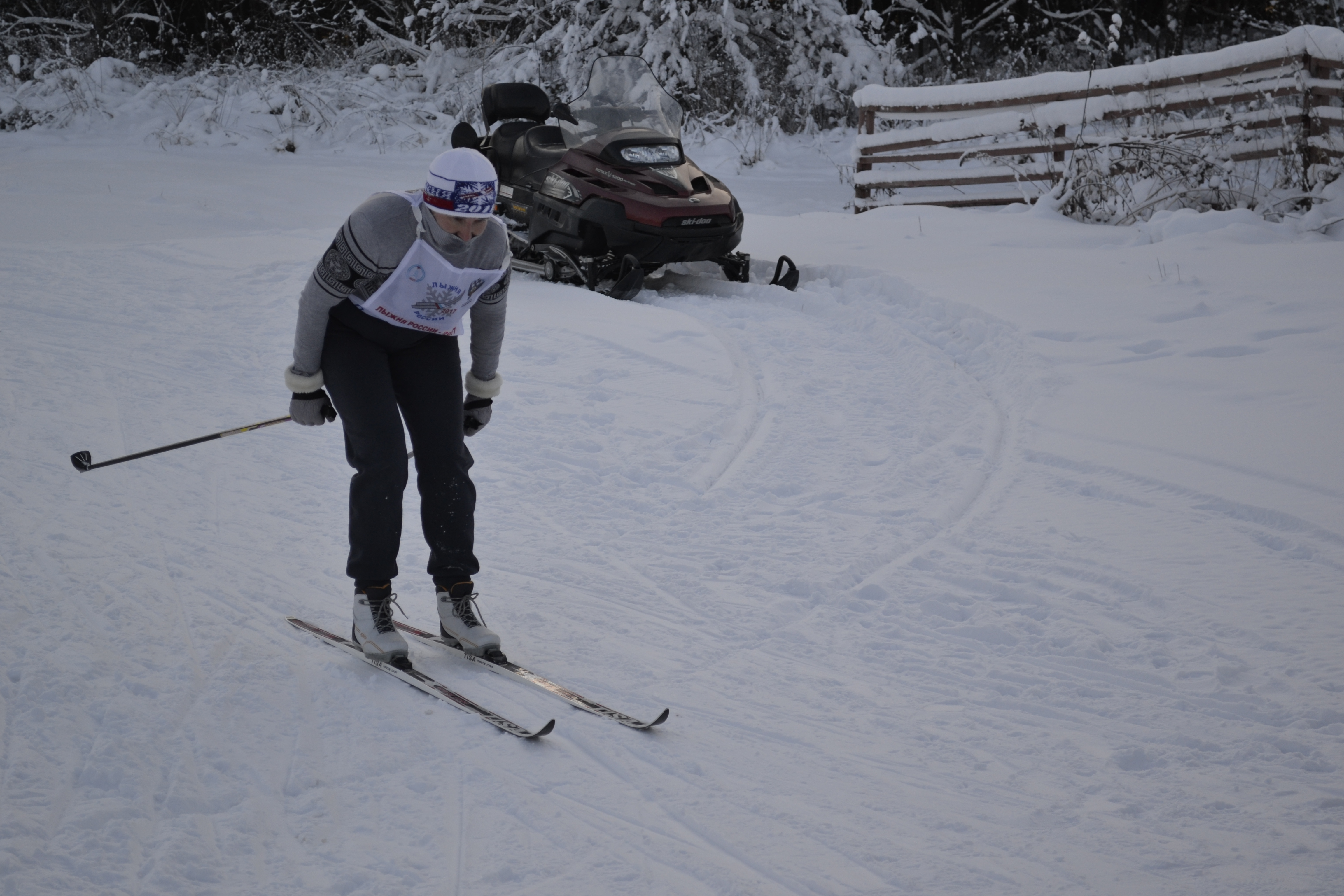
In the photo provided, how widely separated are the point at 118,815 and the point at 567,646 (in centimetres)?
133

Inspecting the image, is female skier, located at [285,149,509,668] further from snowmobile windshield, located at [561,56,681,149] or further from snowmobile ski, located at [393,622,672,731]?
snowmobile windshield, located at [561,56,681,149]

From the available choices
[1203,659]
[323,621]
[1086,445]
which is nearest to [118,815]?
[323,621]

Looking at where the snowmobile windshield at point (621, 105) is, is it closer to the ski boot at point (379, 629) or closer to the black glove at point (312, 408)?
the black glove at point (312, 408)

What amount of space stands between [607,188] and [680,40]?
7707mm

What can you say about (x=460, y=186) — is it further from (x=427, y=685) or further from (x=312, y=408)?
(x=427, y=685)

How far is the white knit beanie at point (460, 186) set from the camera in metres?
2.88

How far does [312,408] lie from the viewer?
3.17 m

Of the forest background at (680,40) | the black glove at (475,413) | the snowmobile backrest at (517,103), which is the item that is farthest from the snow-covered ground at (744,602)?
the forest background at (680,40)

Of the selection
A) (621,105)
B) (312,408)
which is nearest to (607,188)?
(621,105)

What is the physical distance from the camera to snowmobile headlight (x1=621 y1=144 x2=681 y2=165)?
766 centimetres

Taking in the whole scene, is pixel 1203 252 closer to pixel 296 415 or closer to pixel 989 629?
pixel 989 629

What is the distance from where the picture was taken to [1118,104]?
9.22 m

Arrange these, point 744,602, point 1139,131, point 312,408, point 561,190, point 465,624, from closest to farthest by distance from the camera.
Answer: point 312,408 < point 465,624 < point 744,602 < point 561,190 < point 1139,131

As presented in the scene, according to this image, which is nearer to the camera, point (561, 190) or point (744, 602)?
point (744, 602)
